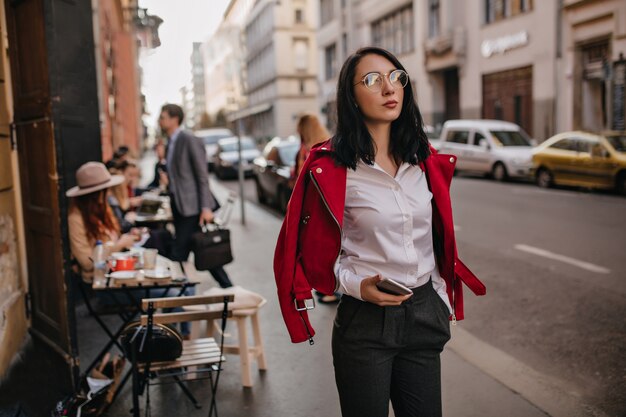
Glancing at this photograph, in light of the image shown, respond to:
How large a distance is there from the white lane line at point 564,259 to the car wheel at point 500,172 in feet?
33.9

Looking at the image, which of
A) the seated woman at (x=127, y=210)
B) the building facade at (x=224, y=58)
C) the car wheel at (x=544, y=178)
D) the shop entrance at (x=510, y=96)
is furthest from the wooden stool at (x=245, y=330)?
the building facade at (x=224, y=58)

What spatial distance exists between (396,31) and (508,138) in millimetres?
18925

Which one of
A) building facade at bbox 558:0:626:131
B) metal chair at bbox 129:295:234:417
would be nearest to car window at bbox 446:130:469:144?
building facade at bbox 558:0:626:131

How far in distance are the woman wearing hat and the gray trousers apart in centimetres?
311

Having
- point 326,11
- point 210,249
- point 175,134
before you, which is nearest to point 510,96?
point 175,134

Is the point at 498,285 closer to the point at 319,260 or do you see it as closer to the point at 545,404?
the point at 545,404

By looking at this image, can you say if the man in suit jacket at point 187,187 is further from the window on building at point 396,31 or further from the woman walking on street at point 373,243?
the window on building at point 396,31

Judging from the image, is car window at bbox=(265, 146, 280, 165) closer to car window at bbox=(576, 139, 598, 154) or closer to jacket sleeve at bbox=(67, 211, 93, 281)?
car window at bbox=(576, 139, 598, 154)

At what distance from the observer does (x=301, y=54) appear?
6762 centimetres

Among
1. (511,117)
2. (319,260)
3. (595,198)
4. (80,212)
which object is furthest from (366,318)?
(511,117)

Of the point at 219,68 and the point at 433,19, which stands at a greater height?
the point at 219,68

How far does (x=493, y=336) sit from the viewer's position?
5.65 metres

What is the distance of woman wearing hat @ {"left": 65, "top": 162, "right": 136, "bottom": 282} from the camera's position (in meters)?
5.13

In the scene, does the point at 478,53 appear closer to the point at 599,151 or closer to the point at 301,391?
the point at 599,151
